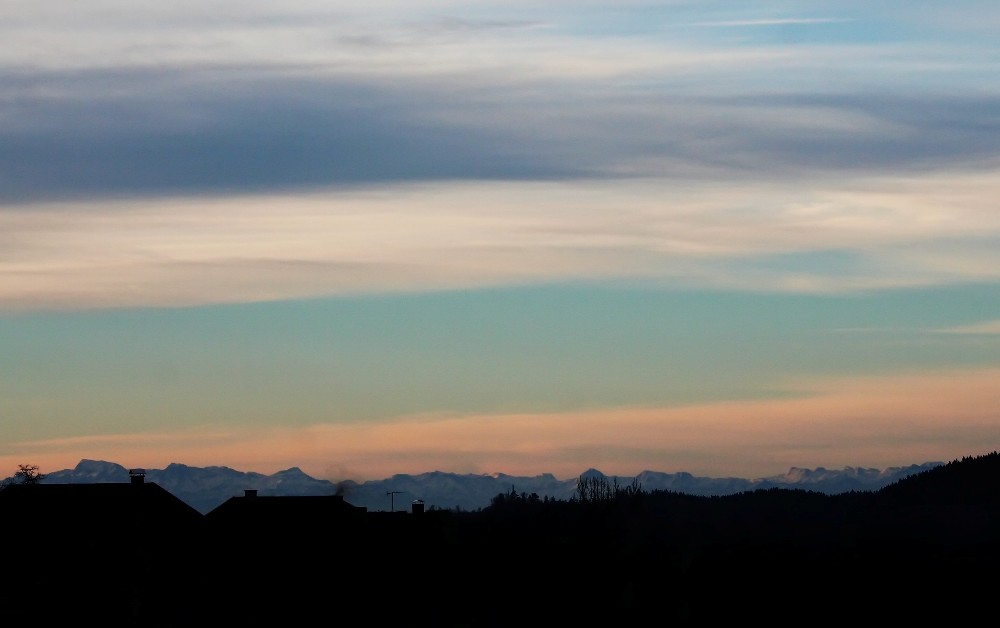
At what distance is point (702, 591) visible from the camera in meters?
144

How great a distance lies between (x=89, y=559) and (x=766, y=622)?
6696 cm

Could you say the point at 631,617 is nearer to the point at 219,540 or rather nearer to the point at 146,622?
the point at 219,540

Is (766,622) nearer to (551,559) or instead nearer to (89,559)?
(551,559)

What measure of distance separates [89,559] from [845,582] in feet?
297

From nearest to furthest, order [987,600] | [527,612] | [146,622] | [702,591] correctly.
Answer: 1. [146,622]
2. [527,612]
3. [702,591]
4. [987,600]

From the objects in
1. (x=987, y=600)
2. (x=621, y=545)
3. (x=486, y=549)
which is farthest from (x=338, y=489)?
(x=987, y=600)

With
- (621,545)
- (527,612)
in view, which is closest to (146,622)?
(527,612)

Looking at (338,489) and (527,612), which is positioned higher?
(338,489)

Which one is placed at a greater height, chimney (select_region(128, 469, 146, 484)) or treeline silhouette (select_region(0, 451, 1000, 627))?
chimney (select_region(128, 469, 146, 484))

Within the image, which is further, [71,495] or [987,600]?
[987,600]

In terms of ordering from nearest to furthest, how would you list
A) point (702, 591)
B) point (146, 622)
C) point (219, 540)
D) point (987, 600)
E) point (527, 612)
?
point (146, 622)
point (219, 540)
point (527, 612)
point (702, 591)
point (987, 600)

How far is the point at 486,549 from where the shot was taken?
136625mm

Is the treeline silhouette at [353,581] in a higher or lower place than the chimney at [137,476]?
lower

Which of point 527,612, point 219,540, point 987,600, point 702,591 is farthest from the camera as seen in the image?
point 987,600
